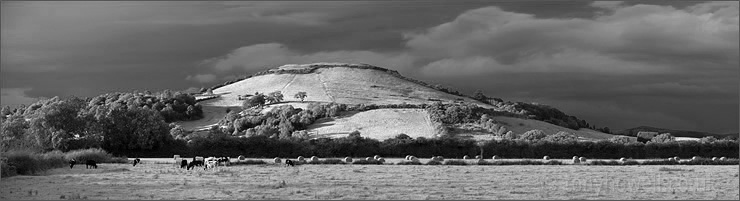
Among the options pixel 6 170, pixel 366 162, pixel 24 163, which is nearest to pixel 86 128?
pixel 366 162

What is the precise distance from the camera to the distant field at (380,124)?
10081 cm

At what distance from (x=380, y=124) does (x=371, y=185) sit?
237 ft

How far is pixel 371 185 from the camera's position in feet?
113

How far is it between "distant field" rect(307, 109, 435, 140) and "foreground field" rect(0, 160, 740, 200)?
181ft

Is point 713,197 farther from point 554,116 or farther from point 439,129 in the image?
point 554,116

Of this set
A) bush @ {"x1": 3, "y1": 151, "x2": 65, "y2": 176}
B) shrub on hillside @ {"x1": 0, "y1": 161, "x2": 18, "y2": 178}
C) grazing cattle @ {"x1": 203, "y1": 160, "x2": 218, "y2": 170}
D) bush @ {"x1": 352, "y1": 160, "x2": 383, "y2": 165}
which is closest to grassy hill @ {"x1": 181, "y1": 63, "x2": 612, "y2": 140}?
bush @ {"x1": 352, "y1": 160, "x2": 383, "y2": 165}

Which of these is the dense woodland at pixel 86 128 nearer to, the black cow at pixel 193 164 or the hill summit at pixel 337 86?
the black cow at pixel 193 164

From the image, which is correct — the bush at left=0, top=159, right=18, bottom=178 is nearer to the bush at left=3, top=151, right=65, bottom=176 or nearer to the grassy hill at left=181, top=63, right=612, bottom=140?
the bush at left=3, top=151, right=65, bottom=176

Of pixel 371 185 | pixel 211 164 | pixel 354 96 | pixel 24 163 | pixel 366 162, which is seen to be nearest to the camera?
pixel 371 185

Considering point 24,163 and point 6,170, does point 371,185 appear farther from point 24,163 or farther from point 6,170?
point 24,163

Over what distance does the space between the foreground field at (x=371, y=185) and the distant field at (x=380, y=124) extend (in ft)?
181

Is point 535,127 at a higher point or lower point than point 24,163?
higher

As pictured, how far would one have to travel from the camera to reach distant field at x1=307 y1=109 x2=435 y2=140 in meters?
101

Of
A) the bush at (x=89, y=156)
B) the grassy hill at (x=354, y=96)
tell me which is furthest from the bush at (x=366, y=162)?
the grassy hill at (x=354, y=96)
